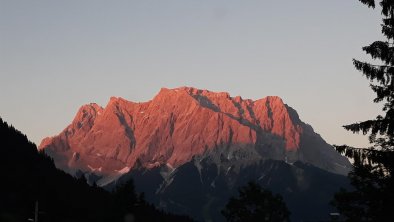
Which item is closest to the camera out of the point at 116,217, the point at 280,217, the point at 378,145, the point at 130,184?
the point at 378,145

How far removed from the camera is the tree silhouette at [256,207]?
14190 cm

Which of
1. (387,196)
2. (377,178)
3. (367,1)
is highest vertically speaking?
(367,1)

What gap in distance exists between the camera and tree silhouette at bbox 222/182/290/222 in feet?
466

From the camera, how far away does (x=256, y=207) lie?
476ft

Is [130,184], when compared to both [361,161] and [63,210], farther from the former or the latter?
[361,161]

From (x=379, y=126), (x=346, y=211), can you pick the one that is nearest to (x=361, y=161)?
(x=379, y=126)

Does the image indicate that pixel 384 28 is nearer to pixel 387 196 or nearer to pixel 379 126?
pixel 379 126

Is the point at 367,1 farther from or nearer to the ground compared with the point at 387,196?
farther from the ground

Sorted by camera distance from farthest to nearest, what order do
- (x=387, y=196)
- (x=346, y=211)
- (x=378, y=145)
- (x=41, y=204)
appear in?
(x=41, y=204)
(x=346, y=211)
(x=378, y=145)
(x=387, y=196)

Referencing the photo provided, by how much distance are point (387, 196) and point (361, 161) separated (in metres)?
7.82

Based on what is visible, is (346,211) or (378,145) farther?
(346,211)

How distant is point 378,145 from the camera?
155ft

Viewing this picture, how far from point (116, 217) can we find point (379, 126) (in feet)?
326

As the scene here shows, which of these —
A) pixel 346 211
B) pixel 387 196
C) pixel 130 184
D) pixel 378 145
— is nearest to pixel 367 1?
pixel 387 196
